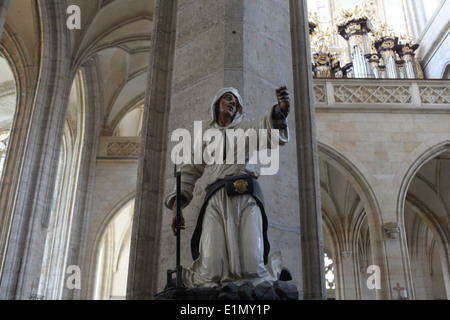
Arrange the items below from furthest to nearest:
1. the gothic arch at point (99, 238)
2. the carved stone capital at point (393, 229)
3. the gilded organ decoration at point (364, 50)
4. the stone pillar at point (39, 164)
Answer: the gilded organ decoration at point (364, 50) → the gothic arch at point (99, 238) → the carved stone capital at point (393, 229) → the stone pillar at point (39, 164)

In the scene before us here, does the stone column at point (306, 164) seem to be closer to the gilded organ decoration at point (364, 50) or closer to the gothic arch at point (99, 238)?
the gothic arch at point (99, 238)

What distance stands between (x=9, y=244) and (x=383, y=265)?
24.9ft

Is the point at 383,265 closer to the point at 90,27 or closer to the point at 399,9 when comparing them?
the point at 90,27

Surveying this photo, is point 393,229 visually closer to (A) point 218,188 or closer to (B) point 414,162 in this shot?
(B) point 414,162

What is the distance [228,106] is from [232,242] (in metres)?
0.81

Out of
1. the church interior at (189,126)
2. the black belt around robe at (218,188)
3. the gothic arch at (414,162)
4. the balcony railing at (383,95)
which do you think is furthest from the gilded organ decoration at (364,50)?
the black belt around robe at (218,188)

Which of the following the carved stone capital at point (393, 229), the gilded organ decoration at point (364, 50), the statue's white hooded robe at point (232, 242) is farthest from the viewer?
the gilded organ decoration at point (364, 50)

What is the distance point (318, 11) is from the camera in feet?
63.4

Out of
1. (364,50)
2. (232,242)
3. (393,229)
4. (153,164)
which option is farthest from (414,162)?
(232,242)

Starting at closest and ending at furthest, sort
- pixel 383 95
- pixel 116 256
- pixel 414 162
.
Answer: pixel 414 162
pixel 383 95
pixel 116 256

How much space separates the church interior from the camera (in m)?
4.00

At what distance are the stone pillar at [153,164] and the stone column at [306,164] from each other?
1333 mm

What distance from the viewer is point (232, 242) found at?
2.33 meters

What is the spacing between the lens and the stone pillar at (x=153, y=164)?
4215 millimetres
